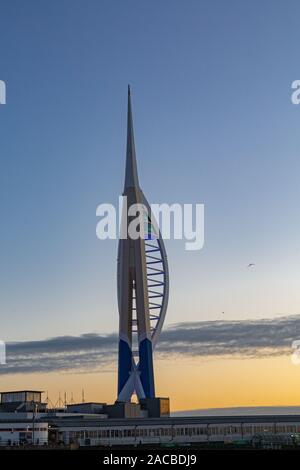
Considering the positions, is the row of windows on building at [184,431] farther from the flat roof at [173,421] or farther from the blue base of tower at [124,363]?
the blue base of tower at [124,363]

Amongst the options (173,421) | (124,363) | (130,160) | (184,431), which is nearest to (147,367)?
(124,363)

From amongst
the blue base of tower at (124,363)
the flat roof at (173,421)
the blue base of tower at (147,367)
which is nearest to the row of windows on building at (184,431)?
the flat roof at (173,421)

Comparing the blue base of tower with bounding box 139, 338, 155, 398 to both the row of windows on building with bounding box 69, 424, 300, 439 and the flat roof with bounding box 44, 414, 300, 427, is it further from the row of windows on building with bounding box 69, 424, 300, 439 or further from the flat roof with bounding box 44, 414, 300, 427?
the row of windows on building with bounding box 69, 424, 300, 439

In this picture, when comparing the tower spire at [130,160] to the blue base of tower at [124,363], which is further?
the tower spire at [130,160]

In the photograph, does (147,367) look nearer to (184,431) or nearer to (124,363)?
(124,363)

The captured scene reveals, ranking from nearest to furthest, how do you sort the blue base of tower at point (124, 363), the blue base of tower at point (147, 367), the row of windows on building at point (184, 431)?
1. the row of windows on building at point (184, 431)
2. the blue base of tower at point (147, 367)
3. the blue base of tower at point (124, 363)

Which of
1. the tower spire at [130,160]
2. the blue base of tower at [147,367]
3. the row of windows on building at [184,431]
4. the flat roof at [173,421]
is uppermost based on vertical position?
the tower spire at [130,160]

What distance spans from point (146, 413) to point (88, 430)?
22.3 metres

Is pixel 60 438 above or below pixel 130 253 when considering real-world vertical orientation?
below

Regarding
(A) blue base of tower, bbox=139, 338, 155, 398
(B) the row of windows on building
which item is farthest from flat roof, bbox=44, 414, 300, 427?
(A) blue base of tower, bbox=139, 338, 155, 398

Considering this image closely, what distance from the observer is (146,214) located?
146250mm

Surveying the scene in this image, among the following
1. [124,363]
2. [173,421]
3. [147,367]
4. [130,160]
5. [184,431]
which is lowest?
[184,431]
